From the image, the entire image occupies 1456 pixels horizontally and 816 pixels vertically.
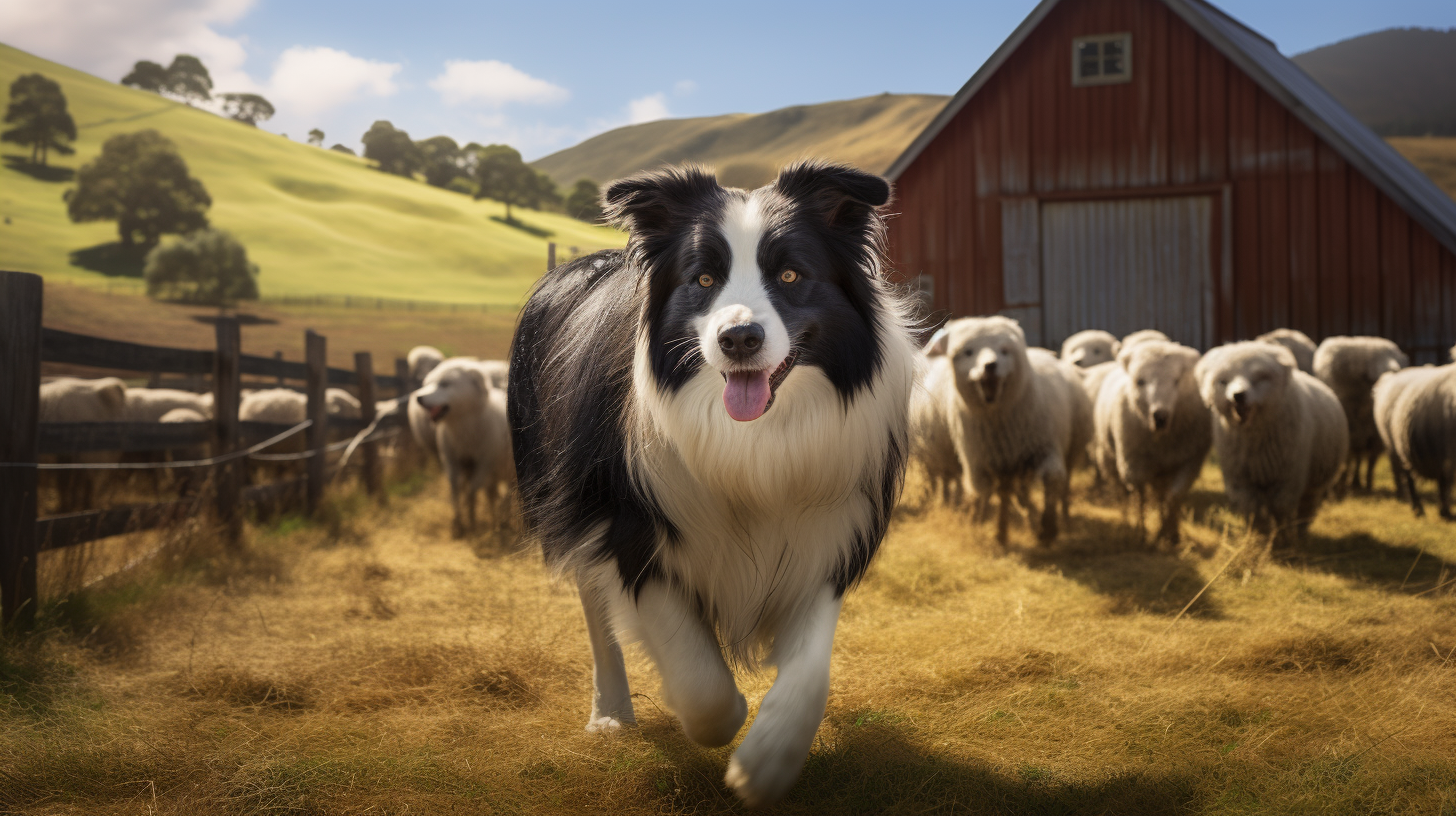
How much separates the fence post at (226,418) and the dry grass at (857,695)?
2.61ft

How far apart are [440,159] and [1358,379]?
116622 mm

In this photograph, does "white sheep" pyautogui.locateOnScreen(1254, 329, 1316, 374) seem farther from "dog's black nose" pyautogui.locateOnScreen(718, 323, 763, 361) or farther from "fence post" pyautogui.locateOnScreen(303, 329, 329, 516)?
Answer: "fence post" pyautogui.locateOnScreen(303, 329, 329, 516)

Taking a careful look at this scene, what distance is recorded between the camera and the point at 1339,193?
12648mm

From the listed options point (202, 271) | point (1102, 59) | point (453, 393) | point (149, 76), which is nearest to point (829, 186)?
point (453, 393)

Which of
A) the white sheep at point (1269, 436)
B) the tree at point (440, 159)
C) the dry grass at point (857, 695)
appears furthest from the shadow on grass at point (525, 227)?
the dry grass at point (857, 695)

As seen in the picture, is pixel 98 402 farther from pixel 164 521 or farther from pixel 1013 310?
pixel 1013 310

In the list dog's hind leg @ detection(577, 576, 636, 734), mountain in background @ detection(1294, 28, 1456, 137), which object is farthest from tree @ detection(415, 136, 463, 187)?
dog's hind leg @ detection(577, 576, 636, 734)

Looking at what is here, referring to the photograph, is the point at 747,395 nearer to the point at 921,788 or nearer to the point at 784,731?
the point at 784,731

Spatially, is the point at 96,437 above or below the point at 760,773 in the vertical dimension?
above

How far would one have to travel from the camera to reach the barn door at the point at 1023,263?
13.9 metres

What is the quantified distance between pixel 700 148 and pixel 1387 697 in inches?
5198

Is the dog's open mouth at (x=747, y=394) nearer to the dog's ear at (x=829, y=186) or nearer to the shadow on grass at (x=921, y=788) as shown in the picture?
the dog's ear at (x=829, y=186)

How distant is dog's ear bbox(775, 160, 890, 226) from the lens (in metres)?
2.76

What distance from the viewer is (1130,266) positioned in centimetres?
1342
